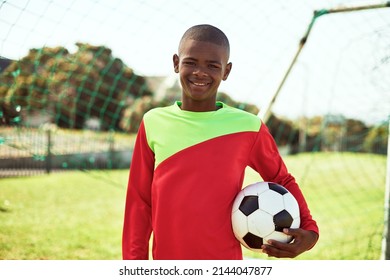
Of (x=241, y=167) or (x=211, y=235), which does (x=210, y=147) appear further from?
(x=211, y=235)

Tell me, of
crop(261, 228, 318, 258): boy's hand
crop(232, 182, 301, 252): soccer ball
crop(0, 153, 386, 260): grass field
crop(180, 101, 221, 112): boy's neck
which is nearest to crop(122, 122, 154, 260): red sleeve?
crop(180, 101, 221, 112): boy's neck

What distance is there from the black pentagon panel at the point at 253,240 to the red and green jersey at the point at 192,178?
0.16ft

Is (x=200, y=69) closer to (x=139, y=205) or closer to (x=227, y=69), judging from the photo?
(x=227, y=69)

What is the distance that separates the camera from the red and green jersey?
153cm

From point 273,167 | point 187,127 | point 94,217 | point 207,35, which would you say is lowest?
point 94,217

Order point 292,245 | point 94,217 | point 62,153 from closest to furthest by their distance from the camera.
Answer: point 292,245 → point 94,217 → point 62,153

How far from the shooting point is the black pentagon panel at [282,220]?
1563mm

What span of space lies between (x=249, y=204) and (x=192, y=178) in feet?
0.75

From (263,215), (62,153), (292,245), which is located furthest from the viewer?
(62,153)

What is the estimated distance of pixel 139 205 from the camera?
1625 millimetres

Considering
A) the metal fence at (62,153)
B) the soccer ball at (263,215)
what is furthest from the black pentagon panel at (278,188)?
the metal fence at (62,153)

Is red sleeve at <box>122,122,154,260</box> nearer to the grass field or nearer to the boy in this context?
the boy

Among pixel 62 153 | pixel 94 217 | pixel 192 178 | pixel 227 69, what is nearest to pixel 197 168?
pixel 192 178
